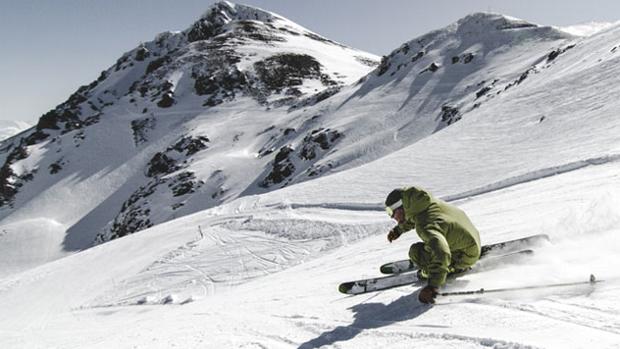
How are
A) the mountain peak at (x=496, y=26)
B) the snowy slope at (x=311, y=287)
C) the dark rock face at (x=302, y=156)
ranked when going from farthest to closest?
1. the mountain peak at (x=496, y=26)
2. the dark rock face at (x=302, y=156)
3. the snowy slope at (x=311, y=287)

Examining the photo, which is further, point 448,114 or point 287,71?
point 287,71

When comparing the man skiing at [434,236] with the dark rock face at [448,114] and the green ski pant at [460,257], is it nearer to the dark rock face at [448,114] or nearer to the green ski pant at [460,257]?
the green ski pant at [460,257]

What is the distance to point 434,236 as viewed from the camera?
4965mm

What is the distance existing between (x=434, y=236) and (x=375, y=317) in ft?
4.29

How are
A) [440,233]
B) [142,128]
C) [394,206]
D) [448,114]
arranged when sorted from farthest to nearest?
[142,128], [448,114], [394,206], [440,233]

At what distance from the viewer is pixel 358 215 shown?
557 inches

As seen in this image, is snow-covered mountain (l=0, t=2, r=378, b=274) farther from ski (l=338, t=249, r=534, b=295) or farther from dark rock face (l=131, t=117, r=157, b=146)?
ski (l=338, t=249, r=534, b=295)

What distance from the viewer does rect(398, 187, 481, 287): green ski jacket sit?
16.2ft

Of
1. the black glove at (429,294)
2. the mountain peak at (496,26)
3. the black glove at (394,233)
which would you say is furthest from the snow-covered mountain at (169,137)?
the black glove at (429,294)

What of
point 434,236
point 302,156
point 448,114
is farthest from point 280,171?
point 434,236

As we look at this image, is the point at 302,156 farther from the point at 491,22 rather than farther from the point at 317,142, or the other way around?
the point at 491,22

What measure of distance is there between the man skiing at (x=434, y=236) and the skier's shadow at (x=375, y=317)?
0.92 feet

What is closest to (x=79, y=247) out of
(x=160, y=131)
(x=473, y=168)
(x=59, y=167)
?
(x=59, y=167)

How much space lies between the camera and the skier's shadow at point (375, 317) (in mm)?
5000
